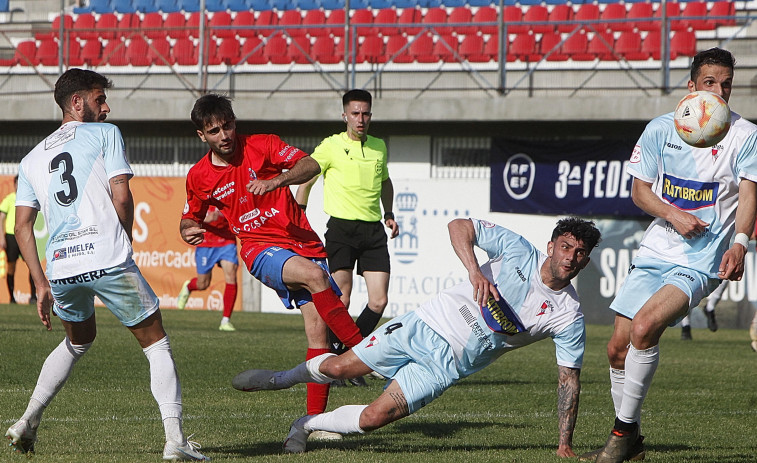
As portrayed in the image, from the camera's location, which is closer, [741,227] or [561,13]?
[741,227]

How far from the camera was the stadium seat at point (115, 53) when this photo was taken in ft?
70.1

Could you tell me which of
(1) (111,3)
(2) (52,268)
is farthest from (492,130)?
(2) (52,268)

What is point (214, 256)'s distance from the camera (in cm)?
1512

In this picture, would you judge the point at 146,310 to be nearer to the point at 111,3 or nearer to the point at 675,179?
the point at 675,179

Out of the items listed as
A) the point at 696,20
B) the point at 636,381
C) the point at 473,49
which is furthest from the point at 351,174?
the point at 473,49

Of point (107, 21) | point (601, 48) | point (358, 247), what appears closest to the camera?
point (358, 247)

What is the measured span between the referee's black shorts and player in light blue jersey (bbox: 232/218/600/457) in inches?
134

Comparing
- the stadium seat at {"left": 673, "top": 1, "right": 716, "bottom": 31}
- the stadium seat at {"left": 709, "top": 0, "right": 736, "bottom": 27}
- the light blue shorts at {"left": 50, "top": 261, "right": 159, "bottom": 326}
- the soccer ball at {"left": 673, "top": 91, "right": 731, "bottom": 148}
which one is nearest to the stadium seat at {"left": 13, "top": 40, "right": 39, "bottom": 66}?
the stadium seat at {"left": 673, "top": 1, "right": 716, "bottom": 31}

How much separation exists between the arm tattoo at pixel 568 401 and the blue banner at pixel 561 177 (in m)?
13.3

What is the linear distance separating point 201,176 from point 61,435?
5.44 ft

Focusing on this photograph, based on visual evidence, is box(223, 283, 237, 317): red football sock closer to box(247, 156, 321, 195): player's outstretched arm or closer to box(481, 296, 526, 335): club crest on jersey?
box(247, 156, 321, 195): player's outstretched arm

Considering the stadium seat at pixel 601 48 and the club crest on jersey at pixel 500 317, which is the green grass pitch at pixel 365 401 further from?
the stadium seat at pixel 601 48

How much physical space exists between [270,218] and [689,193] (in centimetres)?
236

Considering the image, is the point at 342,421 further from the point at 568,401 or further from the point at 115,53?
the point at 115,53
